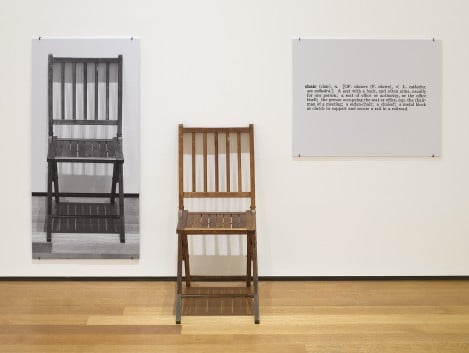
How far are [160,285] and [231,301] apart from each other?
0.52 m

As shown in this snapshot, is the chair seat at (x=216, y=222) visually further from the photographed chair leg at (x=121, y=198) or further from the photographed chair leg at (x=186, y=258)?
the photographed chair leg at (x=121, y=198)

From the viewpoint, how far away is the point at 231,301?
3.29m

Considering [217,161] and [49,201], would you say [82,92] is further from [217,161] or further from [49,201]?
[217,161]

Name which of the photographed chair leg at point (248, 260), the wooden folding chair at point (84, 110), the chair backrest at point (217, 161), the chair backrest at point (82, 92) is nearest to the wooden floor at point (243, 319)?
the photographed chair leg at point (248, 260)

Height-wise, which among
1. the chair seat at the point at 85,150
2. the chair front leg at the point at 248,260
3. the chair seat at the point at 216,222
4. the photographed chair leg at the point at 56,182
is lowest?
the chair front leg at the point at 248,260

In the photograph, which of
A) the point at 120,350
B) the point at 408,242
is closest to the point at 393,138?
the point at 408,242

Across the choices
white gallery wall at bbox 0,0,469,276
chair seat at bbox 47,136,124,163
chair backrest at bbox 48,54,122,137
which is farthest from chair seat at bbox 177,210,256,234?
chair backrest at bbox 48,54,122,137

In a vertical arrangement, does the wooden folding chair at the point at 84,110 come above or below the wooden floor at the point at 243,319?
above

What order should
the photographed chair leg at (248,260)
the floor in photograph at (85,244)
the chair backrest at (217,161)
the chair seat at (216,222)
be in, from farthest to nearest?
the floor in photograph at (85,244) → the chair backrest at (217,161) → the photographed chair leg at (248,260) → the chair seat at (216,222)

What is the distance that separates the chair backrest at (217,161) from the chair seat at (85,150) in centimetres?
40

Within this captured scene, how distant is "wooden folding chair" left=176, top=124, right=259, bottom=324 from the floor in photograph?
1.14ft

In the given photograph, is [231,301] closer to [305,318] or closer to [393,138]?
[305,318]

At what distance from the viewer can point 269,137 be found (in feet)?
11.8

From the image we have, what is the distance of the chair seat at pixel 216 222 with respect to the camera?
304 centimetres
